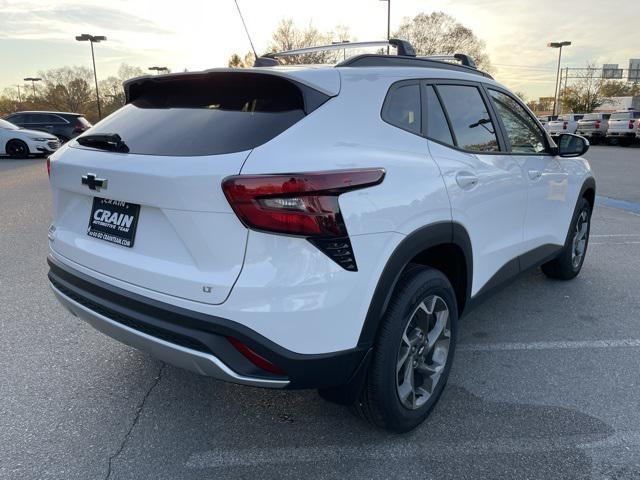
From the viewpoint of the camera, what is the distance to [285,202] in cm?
193

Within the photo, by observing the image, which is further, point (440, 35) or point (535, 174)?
point (440, 35)

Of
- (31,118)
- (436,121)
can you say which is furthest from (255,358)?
(31,118)

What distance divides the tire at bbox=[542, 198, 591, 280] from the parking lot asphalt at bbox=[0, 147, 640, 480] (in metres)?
0.71

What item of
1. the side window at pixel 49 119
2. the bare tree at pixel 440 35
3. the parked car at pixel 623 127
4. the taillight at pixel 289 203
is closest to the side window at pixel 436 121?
the taillight at pixel 289 203

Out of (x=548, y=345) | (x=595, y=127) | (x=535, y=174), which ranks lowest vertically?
(x=595, y=127)

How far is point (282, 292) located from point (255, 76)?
3.26ft

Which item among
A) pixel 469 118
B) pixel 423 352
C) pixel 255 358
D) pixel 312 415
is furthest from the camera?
pixel 469 118

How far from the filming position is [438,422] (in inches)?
107

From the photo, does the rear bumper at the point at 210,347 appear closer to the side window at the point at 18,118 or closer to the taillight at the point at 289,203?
the taillight at the point at 289,203

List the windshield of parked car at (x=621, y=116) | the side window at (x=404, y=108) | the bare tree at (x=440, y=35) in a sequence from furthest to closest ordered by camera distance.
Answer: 1. the bare tree at (x=440, y=35)
2. the windshield of parked car at (x=621, y=116)
3. the side window at (x=404, y=108)

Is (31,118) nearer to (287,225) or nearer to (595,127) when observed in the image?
(287,225)

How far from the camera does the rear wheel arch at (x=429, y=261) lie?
2197 millimetres

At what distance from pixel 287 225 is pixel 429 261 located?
3.81 ft

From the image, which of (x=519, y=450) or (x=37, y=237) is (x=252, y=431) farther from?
(x=37, y=237)
